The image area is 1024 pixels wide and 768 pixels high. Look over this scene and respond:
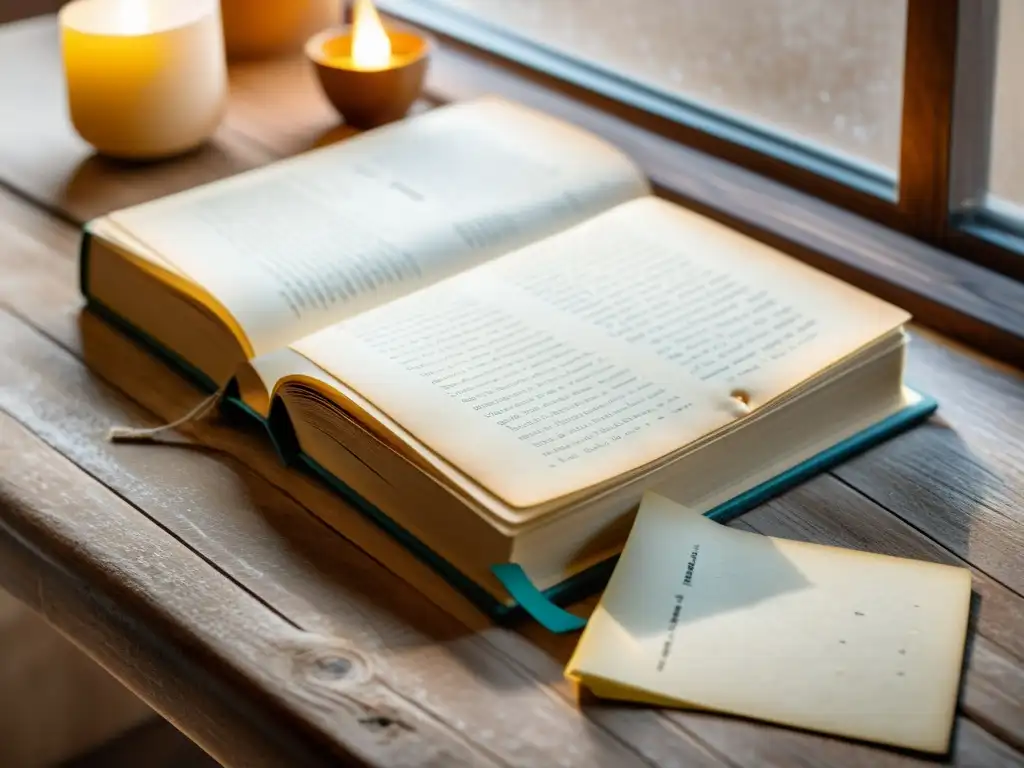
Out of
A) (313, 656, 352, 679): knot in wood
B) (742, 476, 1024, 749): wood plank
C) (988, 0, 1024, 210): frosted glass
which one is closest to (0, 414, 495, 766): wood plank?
(313, 656, 352, 679): knot in wood

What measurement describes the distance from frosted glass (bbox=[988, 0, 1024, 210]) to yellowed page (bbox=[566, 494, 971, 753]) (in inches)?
14.8

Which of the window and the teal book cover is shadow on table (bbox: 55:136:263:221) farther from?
the window

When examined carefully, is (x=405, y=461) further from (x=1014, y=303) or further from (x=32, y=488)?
(x=1014, y=303)

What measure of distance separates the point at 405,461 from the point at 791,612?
0.67ft

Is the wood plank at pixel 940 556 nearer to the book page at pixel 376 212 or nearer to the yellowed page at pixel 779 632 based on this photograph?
the yellowed page at pixel 779 632

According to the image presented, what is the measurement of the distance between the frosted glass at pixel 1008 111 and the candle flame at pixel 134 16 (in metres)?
0.66

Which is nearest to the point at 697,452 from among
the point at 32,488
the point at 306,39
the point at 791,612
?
the point at 791,612

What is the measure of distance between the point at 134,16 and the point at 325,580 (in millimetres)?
622

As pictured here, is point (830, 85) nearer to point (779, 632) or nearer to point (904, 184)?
point (904, 184)

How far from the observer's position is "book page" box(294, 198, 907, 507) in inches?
27.8

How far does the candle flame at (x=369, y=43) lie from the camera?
112cm

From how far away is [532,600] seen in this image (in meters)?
0.67

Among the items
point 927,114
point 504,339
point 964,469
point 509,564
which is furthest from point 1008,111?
point 509,564

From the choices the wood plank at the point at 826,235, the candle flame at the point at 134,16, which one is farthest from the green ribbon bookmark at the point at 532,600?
the candle flame at the point at 134,16
